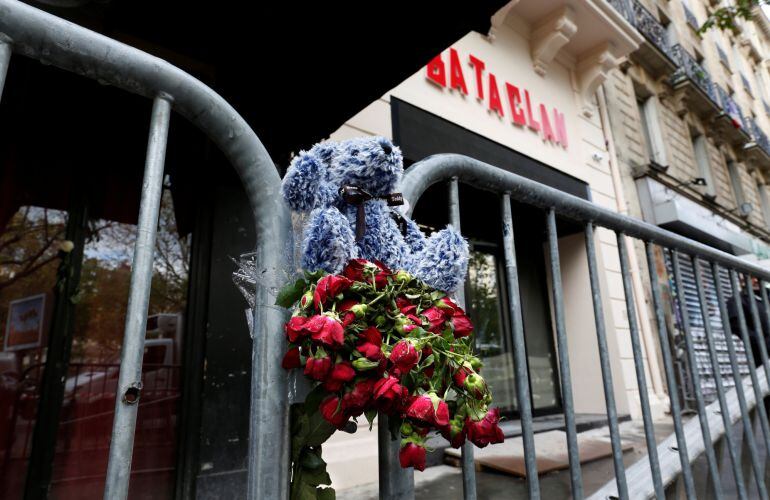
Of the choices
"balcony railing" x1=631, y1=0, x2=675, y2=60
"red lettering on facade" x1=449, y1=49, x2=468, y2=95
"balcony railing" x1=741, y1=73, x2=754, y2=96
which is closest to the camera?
"red lettering on facade" x1=449, y1=49, x2=468, y2=95

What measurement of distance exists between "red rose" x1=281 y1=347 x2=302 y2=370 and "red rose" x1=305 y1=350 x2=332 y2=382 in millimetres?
51

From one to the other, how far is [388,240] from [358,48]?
1702 mm

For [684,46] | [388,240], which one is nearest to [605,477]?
[388,240]

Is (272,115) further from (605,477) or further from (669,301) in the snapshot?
(669,301)

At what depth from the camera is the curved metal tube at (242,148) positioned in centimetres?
64

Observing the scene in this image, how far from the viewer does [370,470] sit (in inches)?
126

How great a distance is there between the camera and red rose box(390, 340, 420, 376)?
2.19ft

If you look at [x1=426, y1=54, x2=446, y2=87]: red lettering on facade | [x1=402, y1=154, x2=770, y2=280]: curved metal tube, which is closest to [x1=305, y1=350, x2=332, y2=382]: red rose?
[x1=402, y1=154, x2=770, y2=280]: curved metal tube

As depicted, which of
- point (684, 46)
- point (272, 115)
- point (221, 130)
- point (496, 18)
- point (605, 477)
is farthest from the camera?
point (684, 46)

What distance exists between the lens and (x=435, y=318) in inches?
30.7

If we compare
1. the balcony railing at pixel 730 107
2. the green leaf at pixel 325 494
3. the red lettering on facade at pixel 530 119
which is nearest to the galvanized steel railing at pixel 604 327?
the green leaf at pixel 325 494

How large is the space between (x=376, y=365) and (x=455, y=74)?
4857mm

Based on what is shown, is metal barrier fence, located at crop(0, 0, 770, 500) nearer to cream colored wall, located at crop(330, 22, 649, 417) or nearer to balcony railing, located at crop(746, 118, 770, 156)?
cream colored wall, located at crop(330, 22, 649, 417)

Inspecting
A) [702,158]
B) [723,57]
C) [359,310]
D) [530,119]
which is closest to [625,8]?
[530,119]
